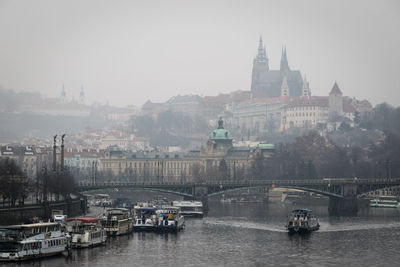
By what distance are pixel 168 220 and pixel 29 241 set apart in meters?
24.5

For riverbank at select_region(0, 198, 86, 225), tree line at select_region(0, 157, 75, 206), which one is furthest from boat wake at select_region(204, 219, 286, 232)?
tree line at select_region(0, 157, 75, 206)

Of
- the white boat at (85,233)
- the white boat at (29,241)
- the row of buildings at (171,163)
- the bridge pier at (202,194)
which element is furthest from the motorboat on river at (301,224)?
the row of buildings at (171,163)

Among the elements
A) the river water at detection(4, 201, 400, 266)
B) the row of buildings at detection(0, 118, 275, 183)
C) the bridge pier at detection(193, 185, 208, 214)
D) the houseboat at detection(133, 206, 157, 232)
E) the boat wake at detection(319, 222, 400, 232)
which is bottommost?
the river water at detection(4, 201, 400, 266)

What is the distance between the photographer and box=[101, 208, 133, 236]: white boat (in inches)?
3241

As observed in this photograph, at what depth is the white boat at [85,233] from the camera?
7338 cm

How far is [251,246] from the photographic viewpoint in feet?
260

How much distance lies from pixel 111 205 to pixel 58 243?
50.2m

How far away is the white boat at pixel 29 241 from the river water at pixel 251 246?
2.25 ft

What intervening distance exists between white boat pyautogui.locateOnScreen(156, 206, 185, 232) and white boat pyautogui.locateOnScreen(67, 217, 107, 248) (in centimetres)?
1179

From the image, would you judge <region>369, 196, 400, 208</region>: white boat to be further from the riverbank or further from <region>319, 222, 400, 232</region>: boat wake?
the riverbank

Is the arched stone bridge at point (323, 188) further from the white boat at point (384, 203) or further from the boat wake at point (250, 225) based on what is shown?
the boat wake at point (250, 225)

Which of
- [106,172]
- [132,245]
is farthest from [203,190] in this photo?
[106,172]

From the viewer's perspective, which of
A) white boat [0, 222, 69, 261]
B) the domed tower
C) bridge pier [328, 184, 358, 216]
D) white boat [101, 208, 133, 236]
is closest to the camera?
white boat [0, 222, 69, 261]

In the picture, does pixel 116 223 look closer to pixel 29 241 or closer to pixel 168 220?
pixel 168 220
